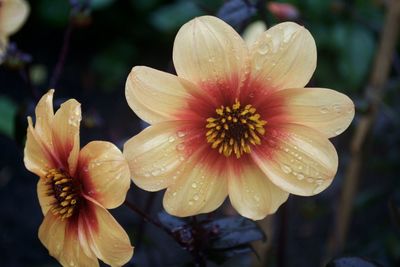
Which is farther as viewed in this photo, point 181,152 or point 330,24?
point 330,24

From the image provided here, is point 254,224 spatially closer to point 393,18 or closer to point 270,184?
point 270,184

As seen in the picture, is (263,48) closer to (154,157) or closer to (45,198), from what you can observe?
(154,157)

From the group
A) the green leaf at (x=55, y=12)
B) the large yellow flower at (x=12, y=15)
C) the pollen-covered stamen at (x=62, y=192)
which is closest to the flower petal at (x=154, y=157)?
the pollen-covered stamen at (x=62, y=192)

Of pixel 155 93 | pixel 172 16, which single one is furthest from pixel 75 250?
pixel 172 16

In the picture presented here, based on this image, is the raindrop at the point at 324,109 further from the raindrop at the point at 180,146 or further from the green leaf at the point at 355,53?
the green leaf at the point at 355,53

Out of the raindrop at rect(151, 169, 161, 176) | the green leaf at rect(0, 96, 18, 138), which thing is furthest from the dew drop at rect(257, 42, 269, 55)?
the green leaf at rect(0, 96, 18, 138)

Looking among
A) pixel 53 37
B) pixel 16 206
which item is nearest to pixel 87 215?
pixel 16 206
